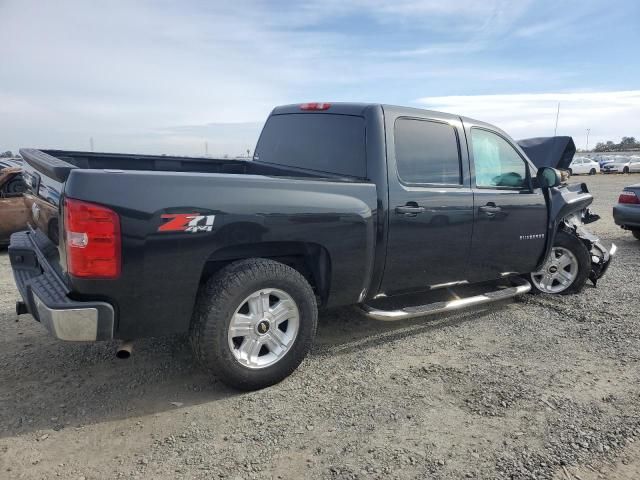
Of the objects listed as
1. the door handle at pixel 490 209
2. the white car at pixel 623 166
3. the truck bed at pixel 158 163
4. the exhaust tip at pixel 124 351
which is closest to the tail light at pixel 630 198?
the door handle at pixel 490 209

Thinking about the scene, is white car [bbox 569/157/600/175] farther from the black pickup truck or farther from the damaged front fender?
the black pickup truck

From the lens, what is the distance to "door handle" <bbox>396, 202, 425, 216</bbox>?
3.75 metres

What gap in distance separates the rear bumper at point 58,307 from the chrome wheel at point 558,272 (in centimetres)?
453

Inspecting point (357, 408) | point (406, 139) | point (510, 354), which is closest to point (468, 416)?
point (357, 408)

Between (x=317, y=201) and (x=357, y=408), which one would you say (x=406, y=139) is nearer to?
(x=317, y=201)

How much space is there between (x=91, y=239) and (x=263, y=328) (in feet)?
3.94

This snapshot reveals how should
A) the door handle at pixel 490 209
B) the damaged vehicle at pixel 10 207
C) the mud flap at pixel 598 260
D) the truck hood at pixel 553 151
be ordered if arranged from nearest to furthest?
the door handle at pixel 490 209 → the mud flap at pixel 598 260 → the truck hood at pixel 553 151 → the damaged vehicle at pixel 10 207

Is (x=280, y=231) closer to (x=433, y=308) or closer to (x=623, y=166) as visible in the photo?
(x=433, y=308)

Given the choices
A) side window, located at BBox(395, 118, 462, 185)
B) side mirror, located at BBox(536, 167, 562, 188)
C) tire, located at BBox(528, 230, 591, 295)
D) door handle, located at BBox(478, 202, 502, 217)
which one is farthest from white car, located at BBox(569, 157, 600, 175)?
side window, located at BBox(395, 118, 462, 185)

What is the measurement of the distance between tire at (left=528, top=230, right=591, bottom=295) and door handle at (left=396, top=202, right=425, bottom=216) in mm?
2313

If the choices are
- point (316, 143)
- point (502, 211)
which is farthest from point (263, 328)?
point (502, 211)

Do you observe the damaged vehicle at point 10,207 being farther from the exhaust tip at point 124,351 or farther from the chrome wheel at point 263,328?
the chrome wheel at point 263,328

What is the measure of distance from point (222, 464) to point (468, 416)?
4.92ft

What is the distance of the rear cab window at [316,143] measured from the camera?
12.6 feet
